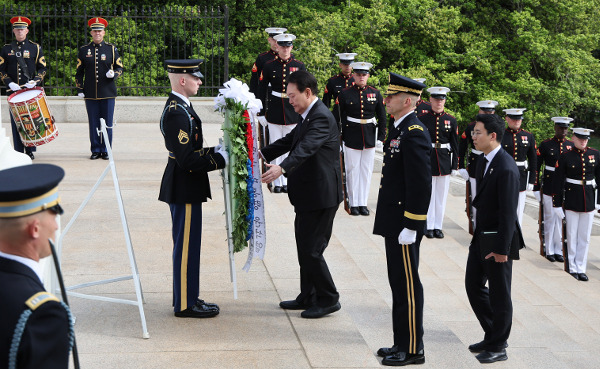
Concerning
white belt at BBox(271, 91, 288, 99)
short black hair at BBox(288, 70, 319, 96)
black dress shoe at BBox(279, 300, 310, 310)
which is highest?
short black hair at BBox(288, 70, 319, 96)

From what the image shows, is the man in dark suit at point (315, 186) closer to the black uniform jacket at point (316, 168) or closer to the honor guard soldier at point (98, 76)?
the black uniform jacket at point (316, 168)

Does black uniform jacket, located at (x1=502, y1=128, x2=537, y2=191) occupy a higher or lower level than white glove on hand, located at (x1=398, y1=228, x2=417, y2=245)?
lower

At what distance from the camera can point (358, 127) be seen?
9.80 meters

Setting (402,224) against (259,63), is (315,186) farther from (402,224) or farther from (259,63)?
(259,63)

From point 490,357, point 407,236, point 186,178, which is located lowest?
point 490,357

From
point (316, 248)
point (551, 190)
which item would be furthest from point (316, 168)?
point (551, 190)

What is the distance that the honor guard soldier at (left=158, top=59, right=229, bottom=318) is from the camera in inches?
203

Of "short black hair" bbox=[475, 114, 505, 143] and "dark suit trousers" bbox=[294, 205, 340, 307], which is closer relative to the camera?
"dark suit trousers" bbox=[294, 205, 340, 307]

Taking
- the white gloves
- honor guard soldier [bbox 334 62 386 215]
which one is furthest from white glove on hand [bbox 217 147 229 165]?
honor guard soldier [bbox 334 62 386 215]

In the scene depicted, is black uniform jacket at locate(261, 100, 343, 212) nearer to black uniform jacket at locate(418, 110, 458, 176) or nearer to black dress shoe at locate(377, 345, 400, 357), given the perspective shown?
black dress shoe at locate(377, 345, 400, 357)

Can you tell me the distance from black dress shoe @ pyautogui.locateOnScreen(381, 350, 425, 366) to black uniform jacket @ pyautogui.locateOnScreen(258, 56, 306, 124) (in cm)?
510

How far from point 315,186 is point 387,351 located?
47.9 inches

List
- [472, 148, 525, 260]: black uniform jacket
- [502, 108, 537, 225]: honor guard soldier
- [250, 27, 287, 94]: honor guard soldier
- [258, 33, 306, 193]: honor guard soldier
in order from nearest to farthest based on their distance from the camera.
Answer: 1. [472, 148, 525, 260]: black uniform jacket
2. [258, 33, 306, 193]: honor guard soldier
3. [250, 27, 287, 94]: honor guard soldier
4. [502, 108, 537, 225]: honor guard soldier

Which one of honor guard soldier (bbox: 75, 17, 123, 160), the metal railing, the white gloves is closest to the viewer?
the white gloves
